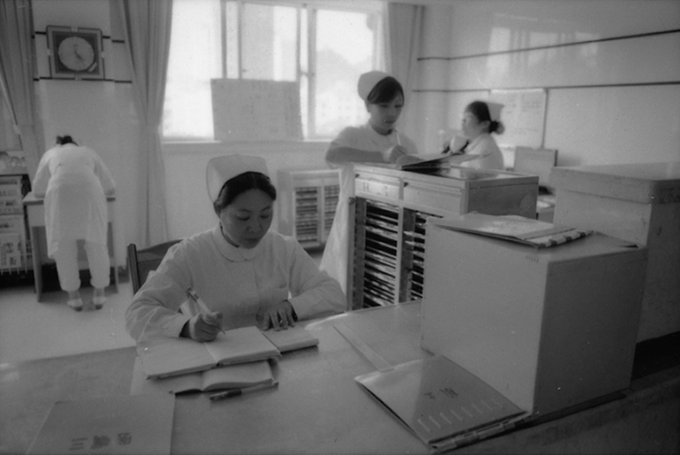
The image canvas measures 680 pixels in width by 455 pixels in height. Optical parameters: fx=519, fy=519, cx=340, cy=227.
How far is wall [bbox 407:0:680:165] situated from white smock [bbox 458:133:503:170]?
3.26ft

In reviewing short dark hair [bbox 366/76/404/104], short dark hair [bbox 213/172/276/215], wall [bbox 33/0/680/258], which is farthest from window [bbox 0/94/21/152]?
short dark hair [bbox 213/172/276/215]

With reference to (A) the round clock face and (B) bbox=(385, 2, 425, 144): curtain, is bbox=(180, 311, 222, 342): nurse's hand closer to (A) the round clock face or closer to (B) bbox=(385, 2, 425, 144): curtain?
(A) the round clock face

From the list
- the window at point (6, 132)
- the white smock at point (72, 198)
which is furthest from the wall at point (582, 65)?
the window at point (6, 132)

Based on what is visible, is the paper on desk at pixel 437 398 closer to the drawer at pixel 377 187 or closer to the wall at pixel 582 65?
the drawer at pixel 377 187

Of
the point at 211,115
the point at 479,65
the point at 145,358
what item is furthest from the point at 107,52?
the point at 145,358

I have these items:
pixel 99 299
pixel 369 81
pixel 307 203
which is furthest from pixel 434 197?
pixel 307 203

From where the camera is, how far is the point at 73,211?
12.8 feet

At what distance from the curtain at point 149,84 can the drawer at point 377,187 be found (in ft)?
9.52

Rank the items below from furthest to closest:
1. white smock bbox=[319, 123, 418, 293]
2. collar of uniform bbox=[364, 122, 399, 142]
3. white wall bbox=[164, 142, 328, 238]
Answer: white wall bbox=[164, 142, 328, 238] < collar of uniform bbox=[364, 122, 399, 142] < white smock bbox=[319, 123, 418, 293]

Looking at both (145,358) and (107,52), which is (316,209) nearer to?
(107,52)

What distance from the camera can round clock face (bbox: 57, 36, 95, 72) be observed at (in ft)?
14.4

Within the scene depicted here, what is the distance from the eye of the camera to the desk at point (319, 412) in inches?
38.0

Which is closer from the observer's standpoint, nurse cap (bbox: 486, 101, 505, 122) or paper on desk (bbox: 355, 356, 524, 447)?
paper on desk (bbox: 355, 356, 524, 447)

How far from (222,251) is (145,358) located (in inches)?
24.5
